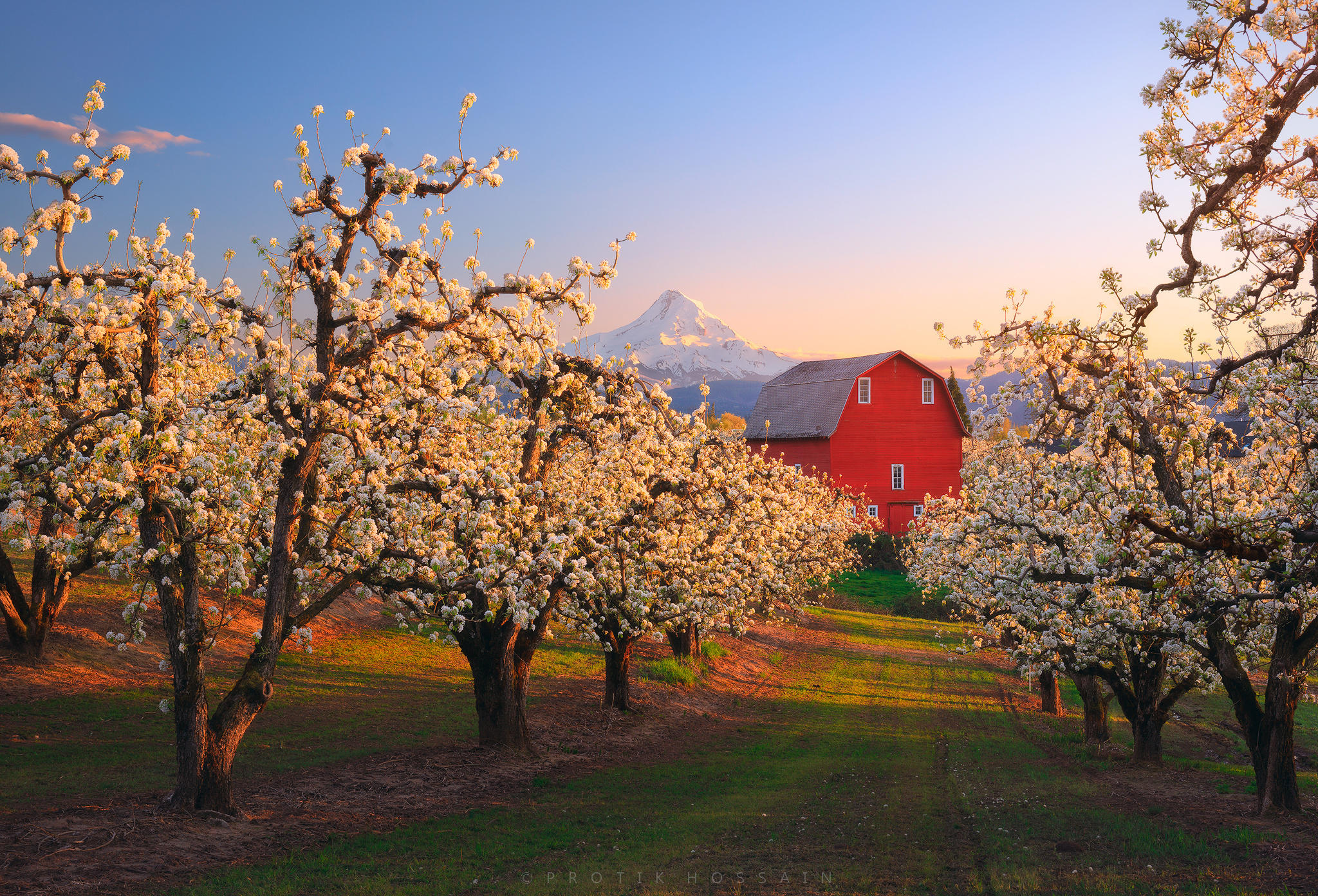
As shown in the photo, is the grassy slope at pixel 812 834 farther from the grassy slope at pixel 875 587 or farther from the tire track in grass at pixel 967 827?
the grassy slope at pixel 875 587

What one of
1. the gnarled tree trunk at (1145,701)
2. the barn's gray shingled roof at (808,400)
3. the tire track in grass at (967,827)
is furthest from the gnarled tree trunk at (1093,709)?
the barn's gray shingled roof at (808,400)

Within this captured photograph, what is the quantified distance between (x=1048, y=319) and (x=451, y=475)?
9746 mm

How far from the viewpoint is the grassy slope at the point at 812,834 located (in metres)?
11.4

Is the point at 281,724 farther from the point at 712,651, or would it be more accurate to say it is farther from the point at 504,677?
the point at 712,651

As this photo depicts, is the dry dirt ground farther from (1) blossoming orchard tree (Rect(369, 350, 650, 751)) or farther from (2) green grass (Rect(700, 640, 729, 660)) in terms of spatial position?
(2) green grass (Rect(700, 640, 729, 660))

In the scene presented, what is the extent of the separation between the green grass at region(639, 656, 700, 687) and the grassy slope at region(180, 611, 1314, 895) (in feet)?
19.1

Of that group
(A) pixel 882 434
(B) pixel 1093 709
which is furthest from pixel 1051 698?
(A) pixel 882 434

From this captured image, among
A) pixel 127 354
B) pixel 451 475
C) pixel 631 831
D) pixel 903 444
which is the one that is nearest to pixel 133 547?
pixel 127 354

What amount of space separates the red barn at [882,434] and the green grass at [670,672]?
116 feet

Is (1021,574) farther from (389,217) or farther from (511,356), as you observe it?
(389,217)

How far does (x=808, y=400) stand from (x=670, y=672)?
42.3m

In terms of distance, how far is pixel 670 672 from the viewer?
30.7 meters

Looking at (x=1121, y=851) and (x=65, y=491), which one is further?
(x=1121, y=851)

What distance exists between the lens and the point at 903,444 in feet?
222
